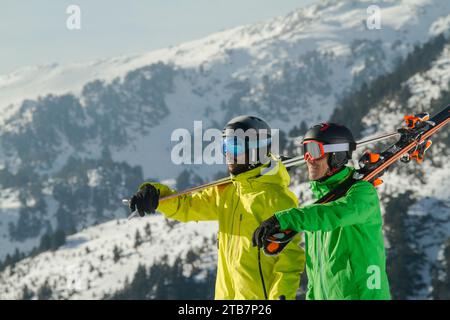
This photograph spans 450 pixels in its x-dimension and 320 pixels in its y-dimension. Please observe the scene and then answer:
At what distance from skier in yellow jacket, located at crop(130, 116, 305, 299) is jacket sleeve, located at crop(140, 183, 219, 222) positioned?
5cm

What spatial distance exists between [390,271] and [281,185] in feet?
452

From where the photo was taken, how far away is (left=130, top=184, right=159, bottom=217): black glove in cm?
870

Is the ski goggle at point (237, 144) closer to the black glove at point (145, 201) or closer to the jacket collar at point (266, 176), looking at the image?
the jacket collar at point (266, 176)

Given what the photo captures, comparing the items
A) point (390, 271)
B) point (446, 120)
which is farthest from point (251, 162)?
point (390, 271)

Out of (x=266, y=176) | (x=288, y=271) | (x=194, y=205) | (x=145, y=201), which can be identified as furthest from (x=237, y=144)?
(x=288, y=271)

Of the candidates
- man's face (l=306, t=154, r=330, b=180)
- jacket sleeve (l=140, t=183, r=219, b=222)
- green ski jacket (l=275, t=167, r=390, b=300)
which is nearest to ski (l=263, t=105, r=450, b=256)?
green ski jacket (l=275, t=167, r=390, b=300)

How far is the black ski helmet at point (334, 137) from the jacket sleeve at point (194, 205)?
6.68 ft

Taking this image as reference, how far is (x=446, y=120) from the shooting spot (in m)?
9.02

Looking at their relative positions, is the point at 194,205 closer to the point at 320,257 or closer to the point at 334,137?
the point at 320,257

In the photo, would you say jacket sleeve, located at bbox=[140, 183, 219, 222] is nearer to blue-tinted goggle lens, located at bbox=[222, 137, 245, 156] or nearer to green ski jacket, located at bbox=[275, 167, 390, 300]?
blue-tinted goggle lens, located at bbox=[222, 137, 245, 156]
